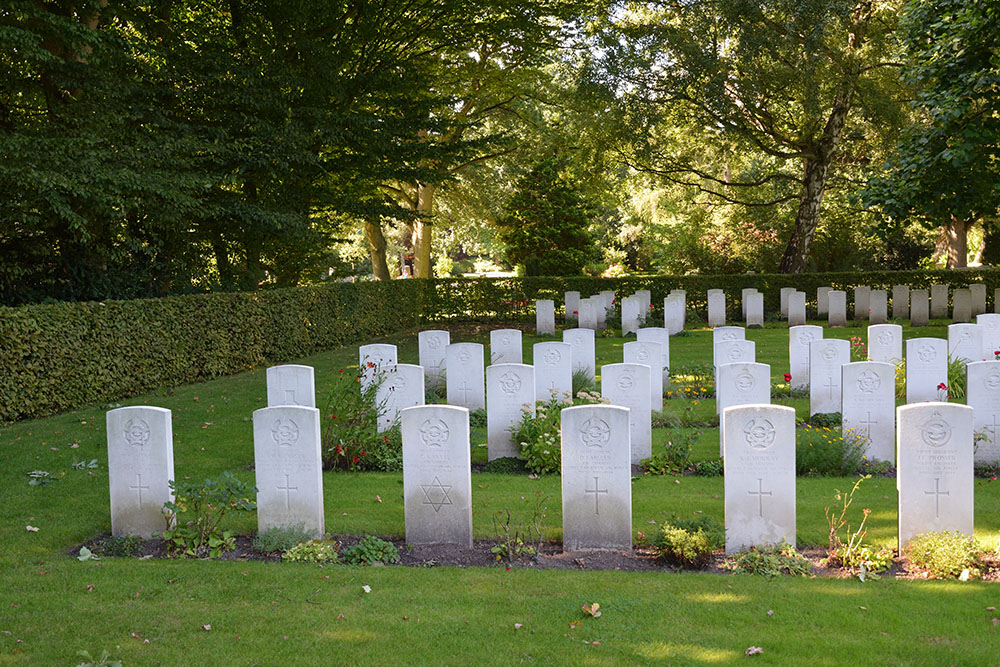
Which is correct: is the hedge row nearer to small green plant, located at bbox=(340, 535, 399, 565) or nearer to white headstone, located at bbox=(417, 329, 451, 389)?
white headstone, located at bbox=(417, 329, 451, 389)

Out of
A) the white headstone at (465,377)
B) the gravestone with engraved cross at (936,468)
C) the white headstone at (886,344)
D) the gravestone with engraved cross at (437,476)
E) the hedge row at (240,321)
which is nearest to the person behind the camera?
the gravestone with engraved cross at (936,468)

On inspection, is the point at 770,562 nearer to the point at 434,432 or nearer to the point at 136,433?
the point at 434,432

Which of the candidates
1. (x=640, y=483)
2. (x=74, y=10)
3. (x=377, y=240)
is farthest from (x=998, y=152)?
(x=377, y=240)

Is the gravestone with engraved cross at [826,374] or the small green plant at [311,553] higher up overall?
the gravestone with engraved cross at [826,374]

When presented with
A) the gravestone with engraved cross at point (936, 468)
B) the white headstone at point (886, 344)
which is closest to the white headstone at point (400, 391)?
the gravestone with engraved cross at point (936, 468)

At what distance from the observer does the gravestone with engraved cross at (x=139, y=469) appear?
22.1ft

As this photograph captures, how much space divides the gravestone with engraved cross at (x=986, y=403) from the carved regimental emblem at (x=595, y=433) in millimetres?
5050

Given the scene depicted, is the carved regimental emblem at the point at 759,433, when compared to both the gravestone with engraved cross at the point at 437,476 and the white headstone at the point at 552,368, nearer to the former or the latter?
the gravestone with engraved cross at the point at 437,476

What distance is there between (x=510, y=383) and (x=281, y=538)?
12.5ft

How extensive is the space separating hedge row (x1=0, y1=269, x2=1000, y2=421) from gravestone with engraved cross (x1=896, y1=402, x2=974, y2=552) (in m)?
11.6

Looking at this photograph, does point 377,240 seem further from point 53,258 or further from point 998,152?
point 998,152

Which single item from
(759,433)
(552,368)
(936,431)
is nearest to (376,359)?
(552,368)

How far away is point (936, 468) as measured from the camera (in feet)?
19.8

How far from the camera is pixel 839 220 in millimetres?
29719
